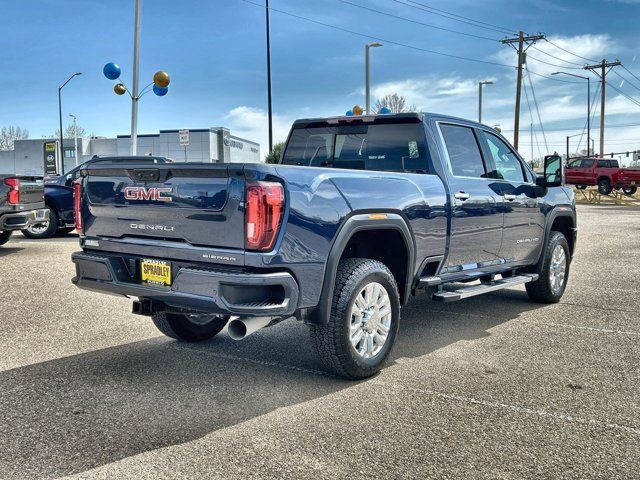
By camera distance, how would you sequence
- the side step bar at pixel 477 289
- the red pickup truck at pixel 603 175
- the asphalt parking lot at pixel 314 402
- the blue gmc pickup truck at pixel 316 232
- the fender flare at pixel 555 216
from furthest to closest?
the red pickup truck at pixel 603 175
the fender flare at pixel 555 216
the side step bar at pixel 477 289
the blue gmc pickup truck at pixel 316 232
the asphalt parking lot at pixel 314 402

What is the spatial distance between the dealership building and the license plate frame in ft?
202

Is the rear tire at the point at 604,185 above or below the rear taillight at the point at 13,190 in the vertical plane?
above

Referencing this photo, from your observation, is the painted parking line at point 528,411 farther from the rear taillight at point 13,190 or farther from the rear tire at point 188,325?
the rear taillight at point 13,190

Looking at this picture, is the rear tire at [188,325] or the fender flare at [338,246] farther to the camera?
the rear tire at [188,325]

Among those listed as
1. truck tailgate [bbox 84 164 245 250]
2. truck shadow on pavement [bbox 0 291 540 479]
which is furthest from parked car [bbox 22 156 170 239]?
truck tailgate [bbox 84 164 245 250]

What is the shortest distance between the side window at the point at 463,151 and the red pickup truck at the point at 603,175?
3302 centimetres

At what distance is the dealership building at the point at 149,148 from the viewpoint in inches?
2753

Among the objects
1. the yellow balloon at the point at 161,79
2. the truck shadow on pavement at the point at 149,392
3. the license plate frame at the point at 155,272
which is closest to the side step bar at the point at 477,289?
the truck shadow on pavement at the point at 149,392

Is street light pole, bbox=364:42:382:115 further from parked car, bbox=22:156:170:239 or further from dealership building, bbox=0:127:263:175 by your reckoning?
dealership building, bbox=0:127:263:175

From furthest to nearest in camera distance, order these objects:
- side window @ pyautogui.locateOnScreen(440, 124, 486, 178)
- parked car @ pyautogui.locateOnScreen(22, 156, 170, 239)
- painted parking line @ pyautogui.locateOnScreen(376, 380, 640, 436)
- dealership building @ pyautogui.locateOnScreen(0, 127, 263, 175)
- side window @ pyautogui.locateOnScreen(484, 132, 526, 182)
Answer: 1. dealership building @ pyautogui.locateOnScreen(0, 127, 263, 175)
2. parked car @ pyautogui.locateOnScreen(22, 156, 170, 239)
3. side window @ pyautogui.locateOnScreen(484, 132, 526, 182)
4. side window @ pyautogui.locateOnScreen(440, 124, 486, 178)
5. painted parking line @ pyautogui.locateOnScreen(376, 380, 640, 436)

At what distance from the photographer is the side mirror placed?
720 cm

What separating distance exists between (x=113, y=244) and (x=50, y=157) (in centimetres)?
6411

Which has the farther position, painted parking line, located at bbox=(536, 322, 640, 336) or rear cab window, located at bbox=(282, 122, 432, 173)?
painted parking line, located at bbox=(536, 322, 640, 336)

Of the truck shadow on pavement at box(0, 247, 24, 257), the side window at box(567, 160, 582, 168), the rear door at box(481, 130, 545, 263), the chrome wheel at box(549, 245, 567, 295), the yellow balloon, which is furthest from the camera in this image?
the side window at box(567, 160, 582, 168)
